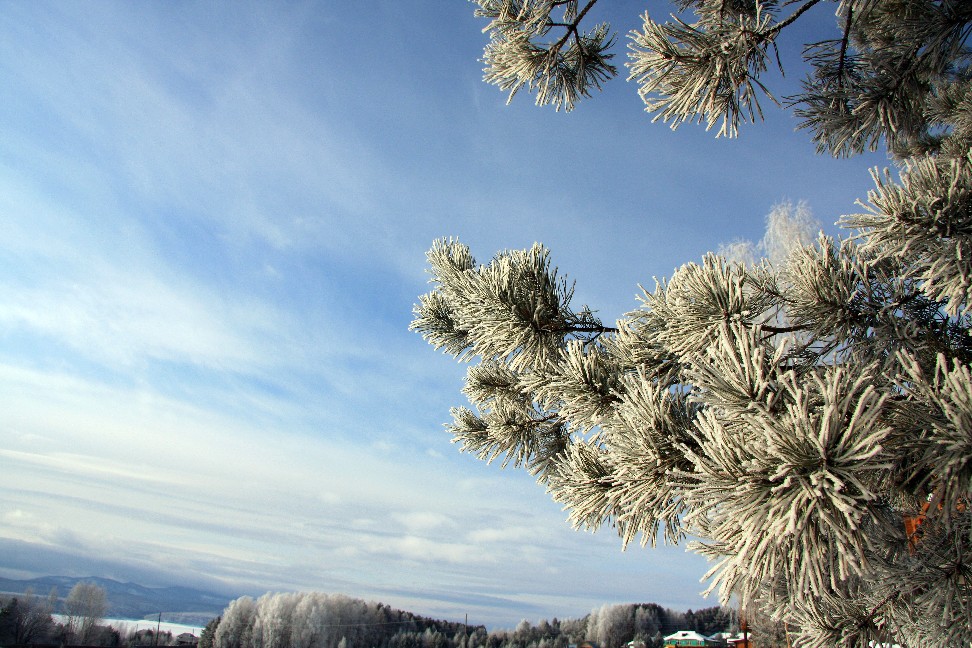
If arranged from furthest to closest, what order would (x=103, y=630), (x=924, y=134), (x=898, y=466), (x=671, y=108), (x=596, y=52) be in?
(x=103, y=630) < (x=924, y=134) < (x=596, y=52) < (x=671, y=108) < (x=898, y=466)

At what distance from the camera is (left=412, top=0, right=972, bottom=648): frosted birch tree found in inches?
46.3

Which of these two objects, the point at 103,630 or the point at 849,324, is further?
the point at 103,630

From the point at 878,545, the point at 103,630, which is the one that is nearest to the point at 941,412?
the point at 878,545

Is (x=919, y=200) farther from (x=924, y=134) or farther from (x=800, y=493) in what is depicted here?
(x=924, y=134)

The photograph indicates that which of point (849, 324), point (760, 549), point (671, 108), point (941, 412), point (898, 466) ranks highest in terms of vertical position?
point (671, 108)

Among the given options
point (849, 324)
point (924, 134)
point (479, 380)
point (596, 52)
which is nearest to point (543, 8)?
point (596, 52)

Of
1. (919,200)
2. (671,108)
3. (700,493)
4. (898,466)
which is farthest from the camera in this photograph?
(671,108)

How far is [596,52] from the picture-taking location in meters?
3.37

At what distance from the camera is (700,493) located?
1.30m

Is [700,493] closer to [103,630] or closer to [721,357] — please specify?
[721,357]

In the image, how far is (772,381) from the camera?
1297 millimetres

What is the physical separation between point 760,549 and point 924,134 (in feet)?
16.4

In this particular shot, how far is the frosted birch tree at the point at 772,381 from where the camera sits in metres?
1.18

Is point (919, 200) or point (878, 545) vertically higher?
point (919, 200)
